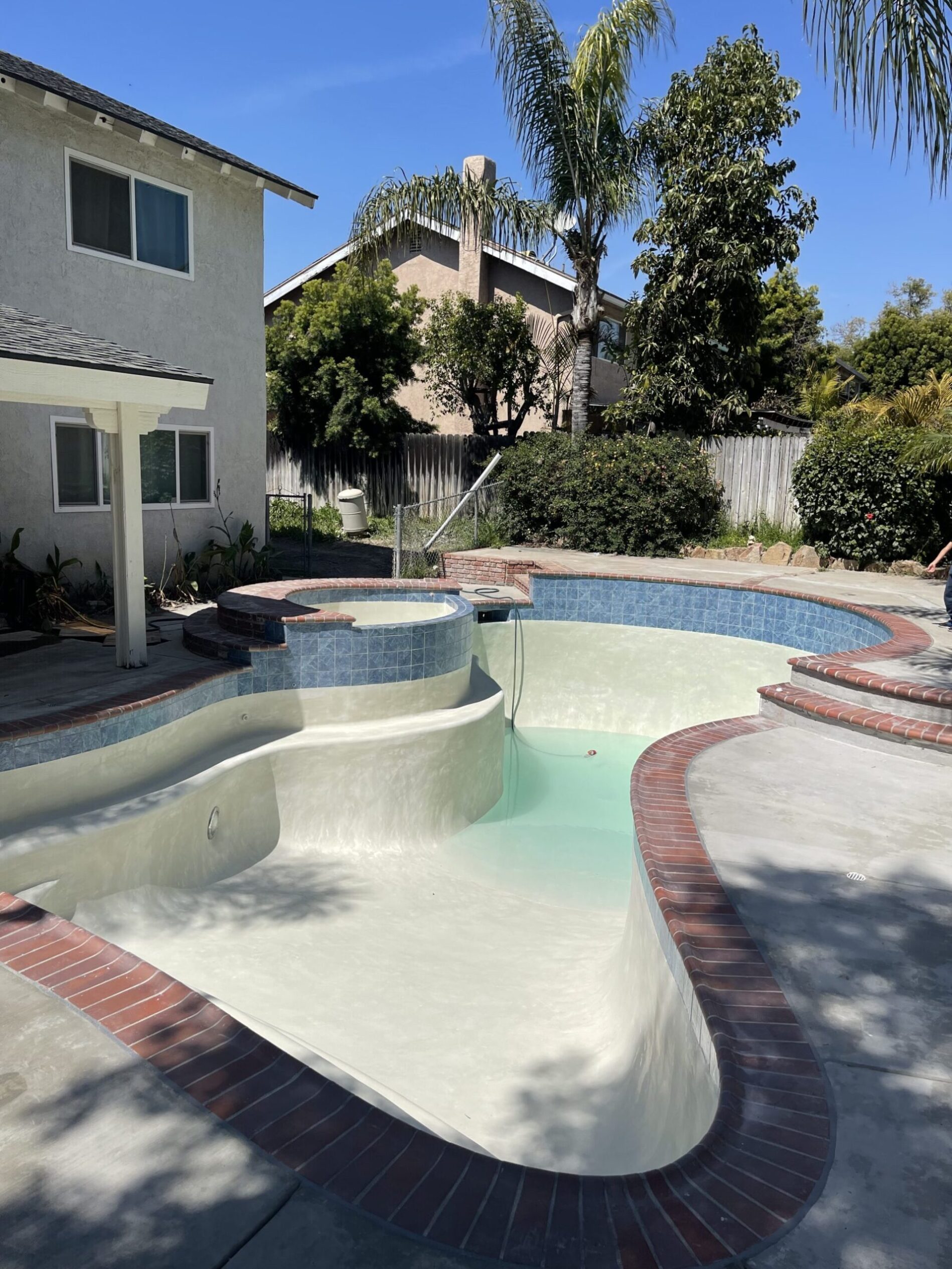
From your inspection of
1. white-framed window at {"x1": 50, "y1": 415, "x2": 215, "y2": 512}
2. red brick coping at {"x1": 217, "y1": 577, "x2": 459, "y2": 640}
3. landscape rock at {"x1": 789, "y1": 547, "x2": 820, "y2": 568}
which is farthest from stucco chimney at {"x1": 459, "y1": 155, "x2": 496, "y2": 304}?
red brick coping at {"x1": 217, "y1": 577, "x2": 459, "y2": 640}

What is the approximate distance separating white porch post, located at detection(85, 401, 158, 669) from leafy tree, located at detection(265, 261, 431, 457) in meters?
12.8

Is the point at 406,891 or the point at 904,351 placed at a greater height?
the point at 904,351

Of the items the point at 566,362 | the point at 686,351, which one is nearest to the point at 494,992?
the point at 686,351

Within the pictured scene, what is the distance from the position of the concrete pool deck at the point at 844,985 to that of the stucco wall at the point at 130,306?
845 cm

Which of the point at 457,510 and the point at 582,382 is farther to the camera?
the point at 582,382

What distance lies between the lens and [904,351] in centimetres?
3478

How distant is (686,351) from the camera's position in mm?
18328

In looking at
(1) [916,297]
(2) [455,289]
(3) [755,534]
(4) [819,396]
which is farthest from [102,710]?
(1) [916,297]

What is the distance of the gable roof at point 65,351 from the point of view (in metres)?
6.37

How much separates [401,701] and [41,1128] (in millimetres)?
6236

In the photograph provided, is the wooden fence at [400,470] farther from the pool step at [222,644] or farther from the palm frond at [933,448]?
the pool step at [222,644]

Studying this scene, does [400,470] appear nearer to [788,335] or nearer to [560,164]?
[560,164]

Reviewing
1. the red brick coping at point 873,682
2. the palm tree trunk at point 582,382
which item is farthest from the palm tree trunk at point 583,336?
the red brick coping at point 873,682

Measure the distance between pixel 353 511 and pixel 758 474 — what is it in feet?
27.8
